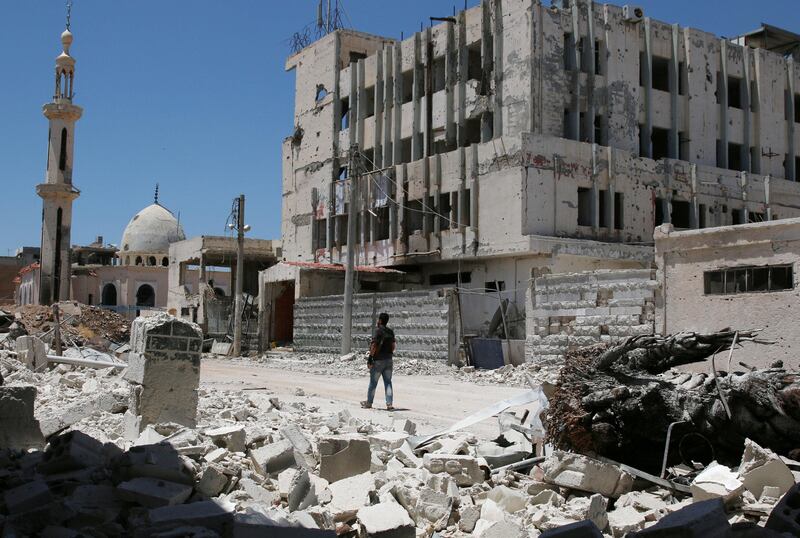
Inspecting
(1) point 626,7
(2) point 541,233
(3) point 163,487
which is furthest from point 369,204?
(3) point 163,487

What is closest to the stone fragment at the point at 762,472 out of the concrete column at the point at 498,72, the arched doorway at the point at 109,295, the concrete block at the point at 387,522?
the concrete block at the point at 387,522

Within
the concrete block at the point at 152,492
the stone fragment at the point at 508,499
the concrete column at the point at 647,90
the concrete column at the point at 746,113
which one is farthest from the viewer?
the concrete column at the point at 746,113

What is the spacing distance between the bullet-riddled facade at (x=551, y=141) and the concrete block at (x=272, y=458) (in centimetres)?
2007

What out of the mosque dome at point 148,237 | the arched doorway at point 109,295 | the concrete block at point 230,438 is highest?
Result: the mosque dome at point 148,237

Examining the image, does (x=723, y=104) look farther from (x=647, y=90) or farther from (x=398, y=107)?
(x=398, y=107)

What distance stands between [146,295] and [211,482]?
184 ft

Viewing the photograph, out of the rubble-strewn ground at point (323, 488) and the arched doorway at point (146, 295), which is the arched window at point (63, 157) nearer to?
the arched doorway at point (146, 295)

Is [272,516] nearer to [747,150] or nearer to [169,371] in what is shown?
[169,371]

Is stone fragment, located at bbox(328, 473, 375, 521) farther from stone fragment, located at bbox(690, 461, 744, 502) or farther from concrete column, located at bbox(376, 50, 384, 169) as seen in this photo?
concrete column, located at bbox(376, 50, 384, 169)

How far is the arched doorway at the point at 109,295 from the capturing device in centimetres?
5875

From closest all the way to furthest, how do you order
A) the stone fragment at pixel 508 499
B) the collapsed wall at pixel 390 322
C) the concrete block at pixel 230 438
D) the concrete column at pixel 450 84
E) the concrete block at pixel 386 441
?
the stone fragment at pixel 508 499 < the concrete block at pixel 230 438 < the concrete block at pixel 386 441 < the collapsed wall at pixel 390 322 < the concrete column at pixel 450 84

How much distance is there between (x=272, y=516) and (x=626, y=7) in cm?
2994

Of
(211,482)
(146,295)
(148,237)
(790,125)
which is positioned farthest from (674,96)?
(148,237)

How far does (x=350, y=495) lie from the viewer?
6293 millimetres
